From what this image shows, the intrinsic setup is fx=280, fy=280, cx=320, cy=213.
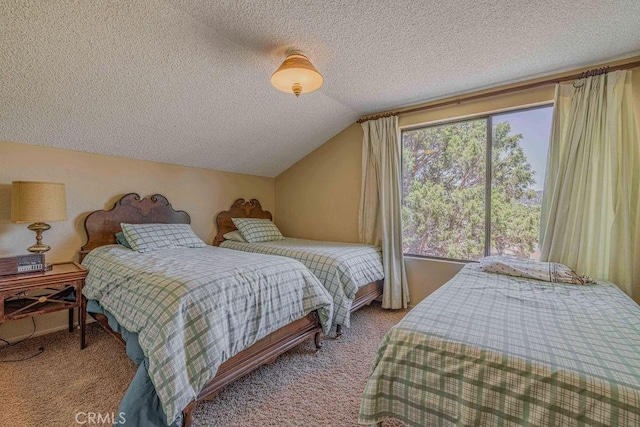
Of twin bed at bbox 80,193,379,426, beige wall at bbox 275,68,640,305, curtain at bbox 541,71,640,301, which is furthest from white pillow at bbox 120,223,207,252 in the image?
curtain at bbox 541,71,640,301

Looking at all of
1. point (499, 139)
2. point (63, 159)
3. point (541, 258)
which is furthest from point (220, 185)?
point (541, 258)

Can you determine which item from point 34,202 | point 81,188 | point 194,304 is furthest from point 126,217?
point 194,304

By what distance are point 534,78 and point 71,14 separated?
3427 mm

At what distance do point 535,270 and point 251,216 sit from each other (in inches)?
131

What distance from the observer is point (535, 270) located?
79.0 inches

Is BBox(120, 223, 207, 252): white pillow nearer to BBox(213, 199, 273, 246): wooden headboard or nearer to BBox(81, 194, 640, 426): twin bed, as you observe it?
BBox(81, 194, 640, 426): twin bed

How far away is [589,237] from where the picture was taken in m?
2.17

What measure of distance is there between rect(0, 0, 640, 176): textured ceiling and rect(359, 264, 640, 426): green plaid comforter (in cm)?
171

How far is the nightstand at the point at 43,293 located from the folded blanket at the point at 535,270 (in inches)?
124

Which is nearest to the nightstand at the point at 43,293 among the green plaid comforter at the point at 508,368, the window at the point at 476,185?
the green plaid comforter at the point at 508,368

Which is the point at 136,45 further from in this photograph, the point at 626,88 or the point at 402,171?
the point at 626,88

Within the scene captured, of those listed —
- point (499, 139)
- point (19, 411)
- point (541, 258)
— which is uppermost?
point (499, 139)

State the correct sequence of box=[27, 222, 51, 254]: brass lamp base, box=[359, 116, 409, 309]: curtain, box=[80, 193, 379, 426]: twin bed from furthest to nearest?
box=[359, 116, 409, 309]: curtain < box=[27, 222, 51, 254]: brass lamp base < box=[80, 193, 379, 426]: twin bed

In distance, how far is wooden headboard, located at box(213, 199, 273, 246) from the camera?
371 cm
